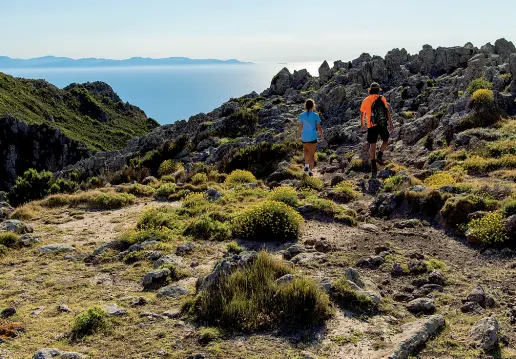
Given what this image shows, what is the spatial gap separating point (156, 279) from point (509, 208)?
27.7 feet

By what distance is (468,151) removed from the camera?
18625 mm

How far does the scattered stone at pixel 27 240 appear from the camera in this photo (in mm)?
12484

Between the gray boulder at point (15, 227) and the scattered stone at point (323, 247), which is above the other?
the scattered stone at point (323, 247)

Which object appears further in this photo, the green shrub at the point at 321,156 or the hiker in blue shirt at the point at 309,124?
the green shrub at the point at 321,156

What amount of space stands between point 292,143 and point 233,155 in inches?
127

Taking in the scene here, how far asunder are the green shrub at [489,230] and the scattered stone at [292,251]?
159 inches

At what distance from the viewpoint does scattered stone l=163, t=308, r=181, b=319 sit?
8.02 m

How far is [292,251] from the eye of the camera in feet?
35.9

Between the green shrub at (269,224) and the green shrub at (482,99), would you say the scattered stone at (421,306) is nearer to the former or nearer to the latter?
the green shrub at (269,224)

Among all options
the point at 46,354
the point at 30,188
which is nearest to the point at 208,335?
the point at 46,354

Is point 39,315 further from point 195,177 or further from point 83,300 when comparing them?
point 195,177

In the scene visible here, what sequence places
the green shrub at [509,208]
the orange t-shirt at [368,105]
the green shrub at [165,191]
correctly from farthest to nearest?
1. the green shrub at [165,191]
2. the orange t-shirt at [368,105]
3. the green shrub at [509,208]

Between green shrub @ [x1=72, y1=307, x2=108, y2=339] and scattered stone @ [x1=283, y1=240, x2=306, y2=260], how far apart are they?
171 inches

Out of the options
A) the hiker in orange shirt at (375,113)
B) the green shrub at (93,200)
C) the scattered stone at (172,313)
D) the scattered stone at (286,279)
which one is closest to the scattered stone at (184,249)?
the scattered stone at (172,313)
